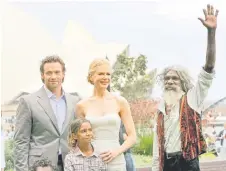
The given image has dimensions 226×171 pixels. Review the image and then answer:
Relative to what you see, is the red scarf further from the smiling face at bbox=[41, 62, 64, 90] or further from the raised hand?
the smiling face at bbox=[41, 62, 64, 90]

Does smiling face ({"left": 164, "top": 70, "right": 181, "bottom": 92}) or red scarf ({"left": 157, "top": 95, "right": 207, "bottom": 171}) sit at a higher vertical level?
smiling face ({"left": 164, "top": 70, "right": 181, "bottom": 92})

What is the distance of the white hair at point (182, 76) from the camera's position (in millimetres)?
2389

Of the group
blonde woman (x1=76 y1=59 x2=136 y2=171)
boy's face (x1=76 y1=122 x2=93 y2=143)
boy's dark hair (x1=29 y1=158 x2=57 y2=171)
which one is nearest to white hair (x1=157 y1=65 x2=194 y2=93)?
blonde woman (x1=76 y1=59 x2=136 y2=171)

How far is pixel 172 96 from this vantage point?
7.95 ft

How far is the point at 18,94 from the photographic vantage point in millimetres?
2387

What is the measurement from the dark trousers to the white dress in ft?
0.97

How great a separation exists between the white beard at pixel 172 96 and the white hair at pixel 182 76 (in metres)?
0.05

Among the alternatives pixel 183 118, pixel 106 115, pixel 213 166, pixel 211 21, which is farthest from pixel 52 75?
pixel 213 166

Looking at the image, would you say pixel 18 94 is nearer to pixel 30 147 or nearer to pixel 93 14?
pixel 30 147

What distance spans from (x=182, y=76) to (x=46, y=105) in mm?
828

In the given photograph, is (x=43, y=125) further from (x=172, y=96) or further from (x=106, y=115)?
(x=172, y=96)

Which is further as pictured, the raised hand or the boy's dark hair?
the raised hand

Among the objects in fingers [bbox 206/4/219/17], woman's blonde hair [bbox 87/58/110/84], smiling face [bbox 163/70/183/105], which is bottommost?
smiling face [bbox 163/70/183/105]

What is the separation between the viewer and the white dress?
7.50ft
